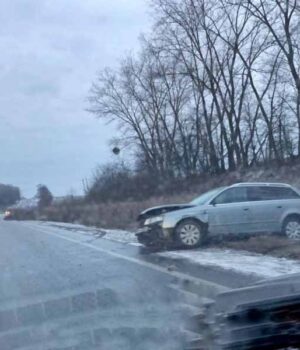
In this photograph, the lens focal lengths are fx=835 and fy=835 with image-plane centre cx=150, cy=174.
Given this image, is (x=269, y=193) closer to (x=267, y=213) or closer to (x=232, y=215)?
(x=267, y=213)

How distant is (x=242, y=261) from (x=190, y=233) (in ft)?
13.4

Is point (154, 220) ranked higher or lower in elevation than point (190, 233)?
higher

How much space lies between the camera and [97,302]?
11711 millimetres

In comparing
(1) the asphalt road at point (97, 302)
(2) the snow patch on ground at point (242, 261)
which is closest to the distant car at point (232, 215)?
(2) the snow patch on ground at point (242, 261)

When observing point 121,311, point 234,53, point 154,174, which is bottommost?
point 121,311

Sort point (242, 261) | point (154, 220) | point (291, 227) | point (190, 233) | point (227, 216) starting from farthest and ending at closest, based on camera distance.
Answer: point (154, 220) → point (291, 227) → point (227, 216) → point (190, 233) → point (242, 261)

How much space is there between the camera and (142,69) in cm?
6444

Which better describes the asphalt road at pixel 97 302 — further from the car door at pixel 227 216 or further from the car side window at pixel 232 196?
the car side window at pixel 232 196

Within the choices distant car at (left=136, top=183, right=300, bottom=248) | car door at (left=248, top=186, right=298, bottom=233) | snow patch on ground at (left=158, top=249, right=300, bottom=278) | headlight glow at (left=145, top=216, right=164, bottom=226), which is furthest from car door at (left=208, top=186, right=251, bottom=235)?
headlight glow at (left=145, top=216, right=164, bottom=226)

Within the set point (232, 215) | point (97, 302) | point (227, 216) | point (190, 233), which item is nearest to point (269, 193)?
point (232, 215)

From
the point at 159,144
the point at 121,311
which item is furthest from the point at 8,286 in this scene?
the point at 159,144

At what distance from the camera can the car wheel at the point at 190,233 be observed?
1972cm

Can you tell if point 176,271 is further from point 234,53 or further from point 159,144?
point 159,144

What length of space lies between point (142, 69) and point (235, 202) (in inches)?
1778
